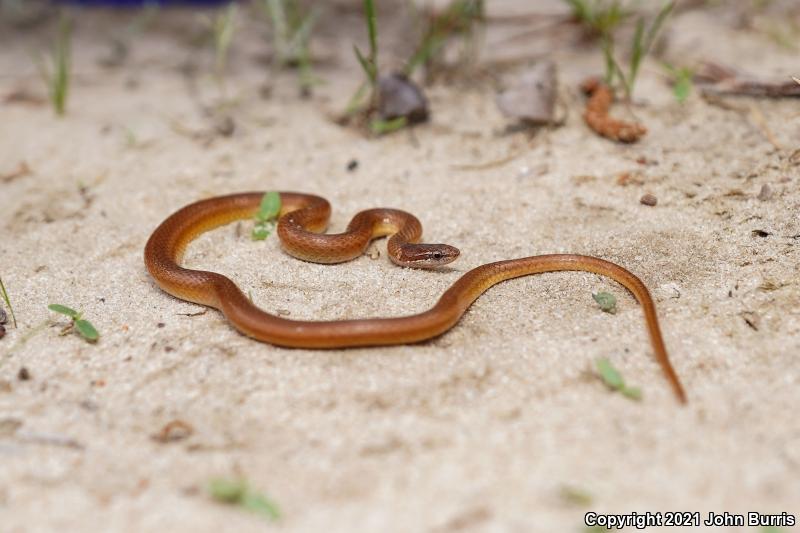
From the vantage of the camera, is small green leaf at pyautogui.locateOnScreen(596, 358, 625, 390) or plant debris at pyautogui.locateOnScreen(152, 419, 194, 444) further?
small green leaf at pyautogui.locateOnScreen(596, 358, 625, 390)

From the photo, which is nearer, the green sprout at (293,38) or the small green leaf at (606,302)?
the small green leaf at (606,302)

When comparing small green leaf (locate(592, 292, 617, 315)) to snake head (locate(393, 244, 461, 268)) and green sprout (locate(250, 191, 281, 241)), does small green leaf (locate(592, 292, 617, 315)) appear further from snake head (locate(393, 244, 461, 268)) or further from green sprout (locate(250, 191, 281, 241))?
green sprout (locate(250, 191, 281, 241))

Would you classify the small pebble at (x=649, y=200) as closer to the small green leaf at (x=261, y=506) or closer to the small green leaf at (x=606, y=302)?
the small green leaf at (x=606, y=302)

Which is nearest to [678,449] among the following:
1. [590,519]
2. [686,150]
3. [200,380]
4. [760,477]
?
[760,477]

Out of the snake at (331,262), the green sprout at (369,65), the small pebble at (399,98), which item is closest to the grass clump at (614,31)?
the small pebble at (399,98)

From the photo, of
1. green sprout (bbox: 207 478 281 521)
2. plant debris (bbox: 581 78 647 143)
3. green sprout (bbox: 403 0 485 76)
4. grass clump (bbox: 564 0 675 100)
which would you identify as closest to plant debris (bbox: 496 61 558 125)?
plant debris (bbox: 581 78 647 143)

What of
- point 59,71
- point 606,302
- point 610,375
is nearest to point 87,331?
point 610,375
